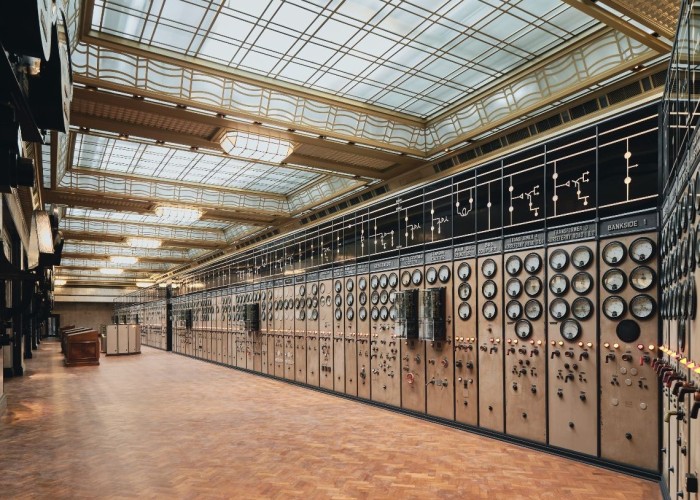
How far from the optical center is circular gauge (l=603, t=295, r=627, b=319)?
23.4 feet

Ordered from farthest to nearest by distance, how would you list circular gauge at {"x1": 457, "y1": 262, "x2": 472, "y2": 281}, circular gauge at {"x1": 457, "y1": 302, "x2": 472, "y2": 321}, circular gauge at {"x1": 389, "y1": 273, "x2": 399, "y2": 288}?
circular gauge at {"x1": 389, "y1": 273, "x2": 399, "y2": 288} → circular gauge at {"x1": 457, "y1": 262, "x2": 472, "y2": 281} → circular gauge at {"x1": 457, "y1": 302, "x2": 472, "y2": 321}

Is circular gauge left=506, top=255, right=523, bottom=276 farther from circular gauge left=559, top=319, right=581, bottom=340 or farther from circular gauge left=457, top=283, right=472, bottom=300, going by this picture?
circular gauge left=559, top=319, right=581, bottom=340

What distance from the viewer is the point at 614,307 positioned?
7230mm

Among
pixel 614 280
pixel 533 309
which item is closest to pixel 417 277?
pixel 533 309

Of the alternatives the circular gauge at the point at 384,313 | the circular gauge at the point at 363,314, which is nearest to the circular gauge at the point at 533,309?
the circular gauge at the point at 384,313

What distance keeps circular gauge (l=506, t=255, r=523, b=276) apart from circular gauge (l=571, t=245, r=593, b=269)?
0.99m

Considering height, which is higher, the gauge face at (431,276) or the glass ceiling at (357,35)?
the glass ceiling at (357,35)

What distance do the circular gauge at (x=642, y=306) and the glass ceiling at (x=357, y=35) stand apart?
4.63 m

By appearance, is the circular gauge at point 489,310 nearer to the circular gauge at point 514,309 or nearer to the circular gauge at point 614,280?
the circular gauge at point 514,309

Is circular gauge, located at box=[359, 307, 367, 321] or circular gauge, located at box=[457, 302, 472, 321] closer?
circular gauge, located at box=[457, 302, 472, 321]

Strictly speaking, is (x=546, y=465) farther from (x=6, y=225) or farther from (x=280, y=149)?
(x=6, y=225)

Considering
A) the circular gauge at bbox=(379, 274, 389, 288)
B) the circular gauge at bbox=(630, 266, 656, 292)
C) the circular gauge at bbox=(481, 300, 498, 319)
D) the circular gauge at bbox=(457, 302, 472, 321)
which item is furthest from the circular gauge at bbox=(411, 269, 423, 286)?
the circular gauge at bbox=(630, 266, 656, 292)

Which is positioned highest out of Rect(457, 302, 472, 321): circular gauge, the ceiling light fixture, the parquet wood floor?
the ceiling light fixture

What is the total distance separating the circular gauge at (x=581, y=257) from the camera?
7621 mm
